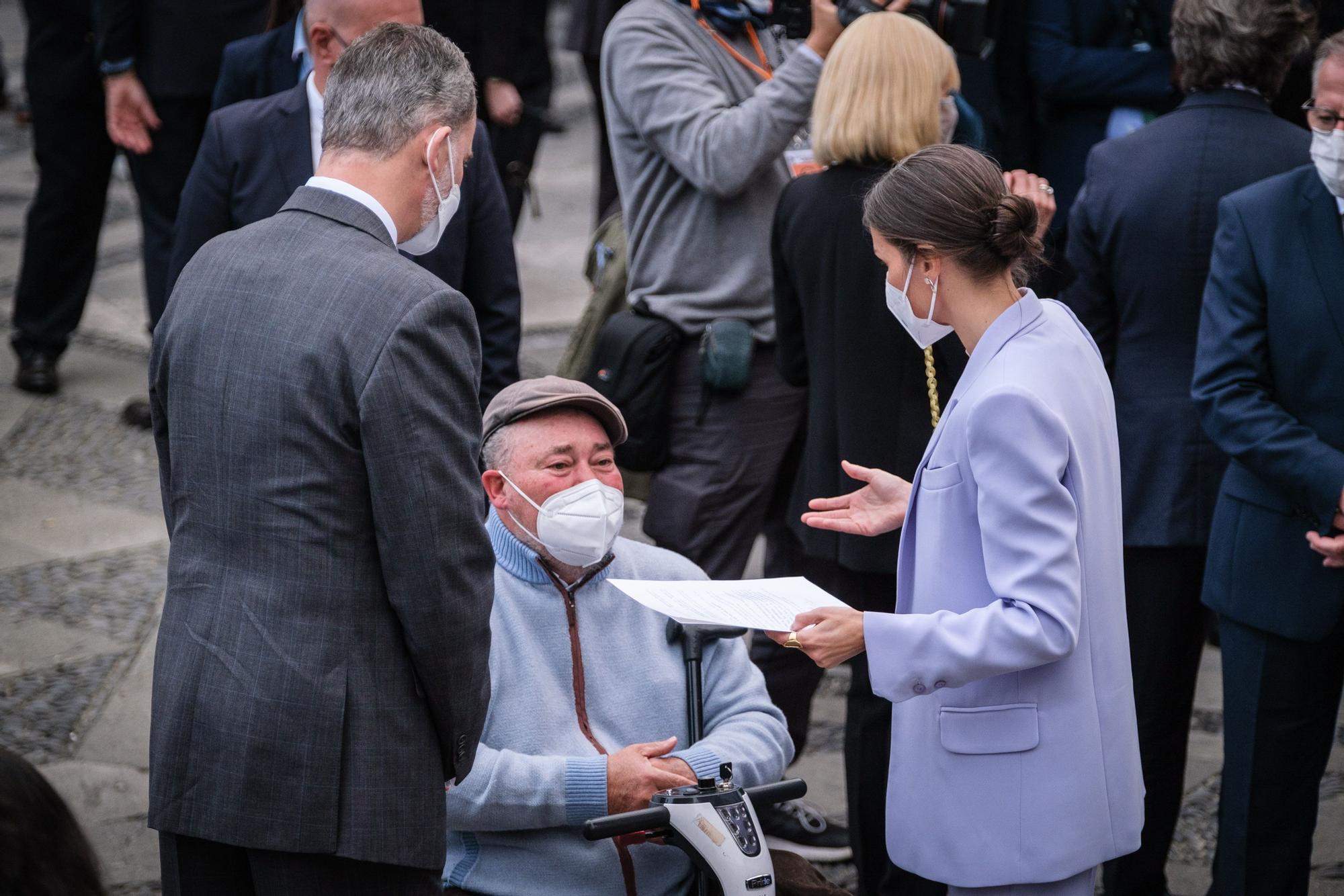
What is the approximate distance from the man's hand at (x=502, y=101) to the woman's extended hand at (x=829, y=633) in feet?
13.9

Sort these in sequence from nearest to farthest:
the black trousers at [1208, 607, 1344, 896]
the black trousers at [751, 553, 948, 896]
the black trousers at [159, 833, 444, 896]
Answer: the black trousers at [159, 833, 444, 896]
the black trousers at [1208, 607, 1344, 896]
the black trousers at [751, 553, 948, 896]

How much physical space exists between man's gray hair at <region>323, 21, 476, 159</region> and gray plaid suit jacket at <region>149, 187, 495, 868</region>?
12 cm

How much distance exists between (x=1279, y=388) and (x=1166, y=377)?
0.48 metres

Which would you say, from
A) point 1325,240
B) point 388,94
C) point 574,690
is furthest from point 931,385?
point 388,94

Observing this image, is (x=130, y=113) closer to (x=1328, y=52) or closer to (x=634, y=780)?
(x=634, y=780)

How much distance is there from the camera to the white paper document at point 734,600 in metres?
2.40

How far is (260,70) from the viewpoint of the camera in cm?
443

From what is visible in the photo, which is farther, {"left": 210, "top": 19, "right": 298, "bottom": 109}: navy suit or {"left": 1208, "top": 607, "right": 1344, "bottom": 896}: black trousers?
{"left": 210, "top": 19, "right": 298, "bottom": 109}: navy suit

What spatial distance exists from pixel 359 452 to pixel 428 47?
68 cm

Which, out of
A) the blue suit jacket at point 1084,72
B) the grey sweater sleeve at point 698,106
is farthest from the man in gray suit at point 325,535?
the blue suit jacket at point 1084,72

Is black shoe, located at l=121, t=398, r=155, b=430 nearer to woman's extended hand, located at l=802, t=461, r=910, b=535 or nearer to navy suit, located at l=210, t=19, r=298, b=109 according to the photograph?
navy suit, located at l=210, t=19, r=298, b=109

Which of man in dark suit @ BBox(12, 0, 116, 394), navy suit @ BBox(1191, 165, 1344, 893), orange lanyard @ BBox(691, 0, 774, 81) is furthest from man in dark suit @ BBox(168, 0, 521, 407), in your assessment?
man in dark suit @ BBox(12, 0, 116, 394)

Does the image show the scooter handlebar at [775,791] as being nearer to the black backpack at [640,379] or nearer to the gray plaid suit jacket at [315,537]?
the gray plaid suit jacket at [315,537]

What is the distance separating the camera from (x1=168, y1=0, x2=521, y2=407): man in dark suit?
3750mm
